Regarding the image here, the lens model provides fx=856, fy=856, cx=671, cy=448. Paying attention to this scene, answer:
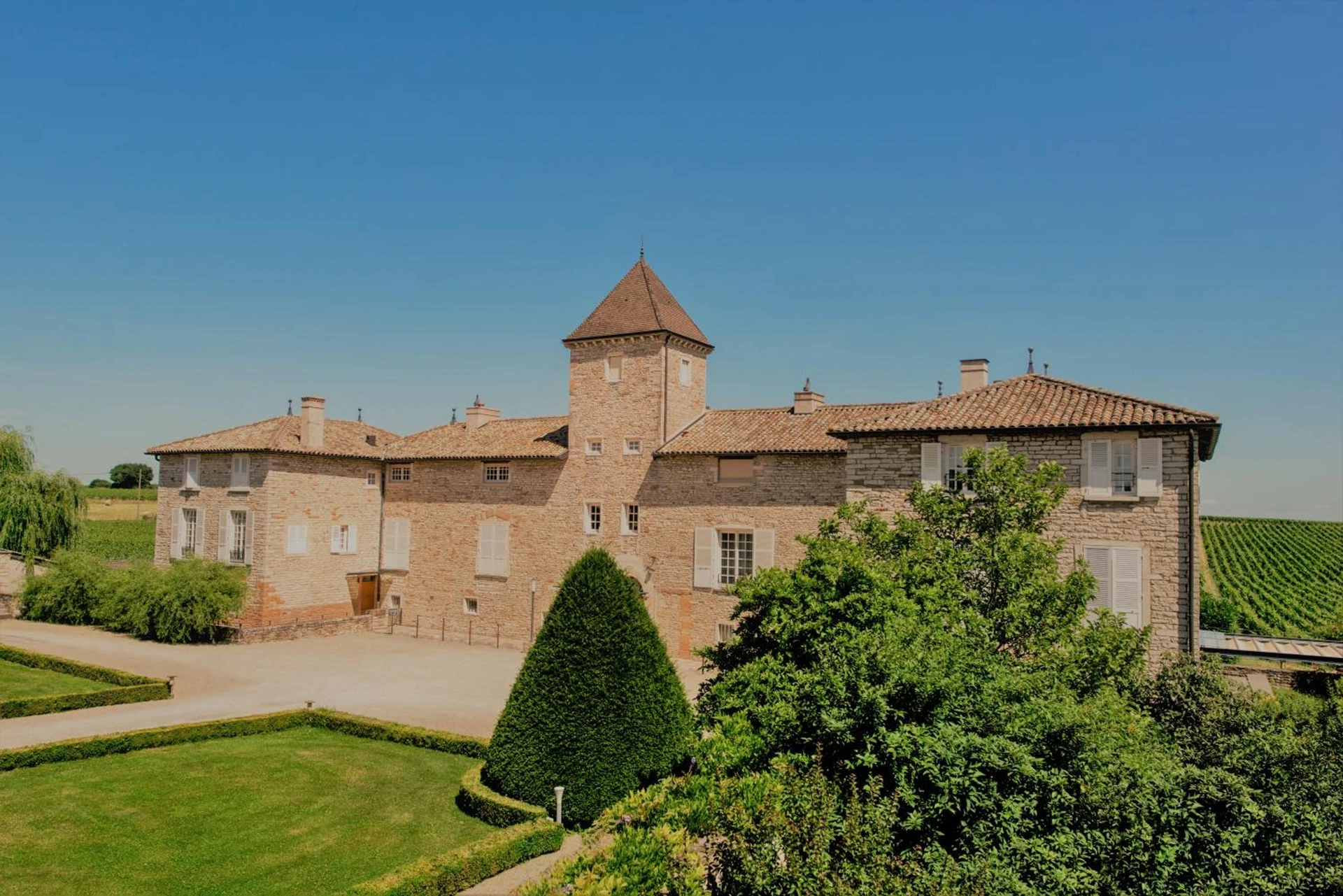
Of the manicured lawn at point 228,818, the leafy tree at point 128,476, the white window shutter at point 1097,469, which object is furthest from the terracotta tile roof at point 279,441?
the leafy tree at point 128,476

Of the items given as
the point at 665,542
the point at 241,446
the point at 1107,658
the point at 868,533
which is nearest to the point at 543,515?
the point at 665,542

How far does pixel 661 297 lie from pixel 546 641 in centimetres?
2023

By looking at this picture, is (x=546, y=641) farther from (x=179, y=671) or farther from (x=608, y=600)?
(x=179, y=671)

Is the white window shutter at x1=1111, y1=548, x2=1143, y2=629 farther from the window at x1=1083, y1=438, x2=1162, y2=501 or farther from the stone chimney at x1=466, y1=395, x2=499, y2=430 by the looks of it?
the stone chimney at x1=466, y1=395, x2=499, y2=430

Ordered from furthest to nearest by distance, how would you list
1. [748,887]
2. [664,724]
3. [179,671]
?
[179,671], [664,724], [748,887]

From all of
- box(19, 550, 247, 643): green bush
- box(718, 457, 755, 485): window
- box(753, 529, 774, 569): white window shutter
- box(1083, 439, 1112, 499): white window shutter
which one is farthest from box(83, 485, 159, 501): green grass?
box(1083, 439, 1112, 499): white window shutter

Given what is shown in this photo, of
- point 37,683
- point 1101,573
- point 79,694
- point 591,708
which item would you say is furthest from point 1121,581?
point 37,683

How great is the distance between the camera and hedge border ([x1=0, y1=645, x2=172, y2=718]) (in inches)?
781

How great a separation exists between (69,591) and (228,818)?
25.5m

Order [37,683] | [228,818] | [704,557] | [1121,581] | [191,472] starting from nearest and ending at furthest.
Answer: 1. [228,818]
2. [1121,581]
3. [37,683]
4. [704,557]
5. [191,472]

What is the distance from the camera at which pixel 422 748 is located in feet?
60.1

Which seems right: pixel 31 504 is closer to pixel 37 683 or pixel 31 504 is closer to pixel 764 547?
pixel 37 683

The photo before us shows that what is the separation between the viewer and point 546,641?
1377cm

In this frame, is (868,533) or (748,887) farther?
(868,533)
